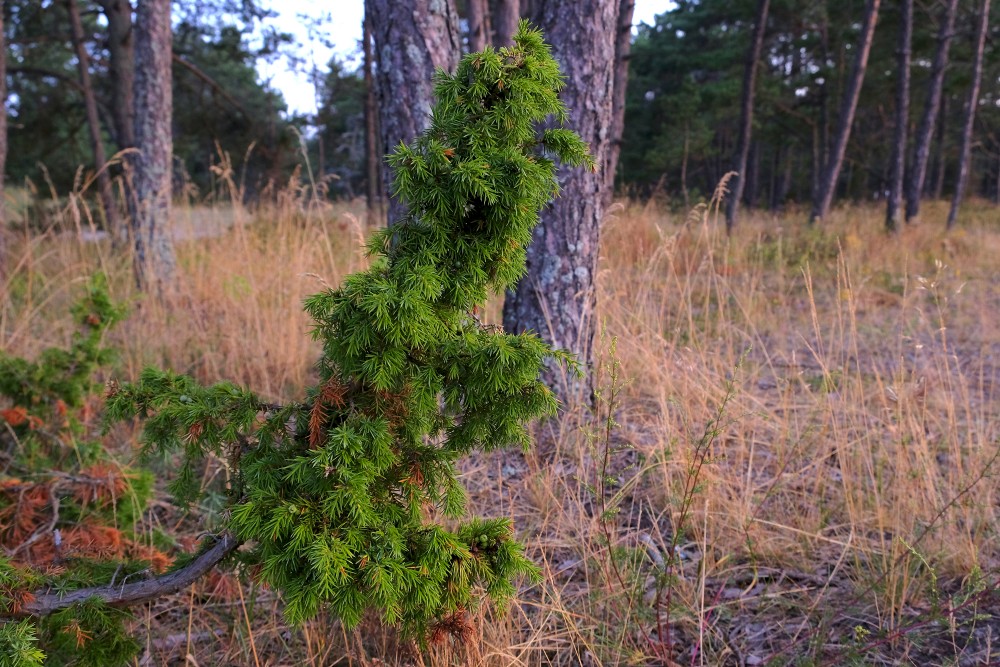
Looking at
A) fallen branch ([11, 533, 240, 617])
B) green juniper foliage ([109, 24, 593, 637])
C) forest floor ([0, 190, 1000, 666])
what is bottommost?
forest floor ([0, 190, 1000, 666])

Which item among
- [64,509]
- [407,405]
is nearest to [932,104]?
[407,405]

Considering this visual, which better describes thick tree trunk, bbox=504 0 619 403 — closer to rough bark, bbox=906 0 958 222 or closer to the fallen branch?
the fallen branch

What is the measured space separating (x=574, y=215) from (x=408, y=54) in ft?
3.38

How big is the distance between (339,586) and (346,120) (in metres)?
29.9

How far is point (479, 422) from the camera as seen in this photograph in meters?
1.35

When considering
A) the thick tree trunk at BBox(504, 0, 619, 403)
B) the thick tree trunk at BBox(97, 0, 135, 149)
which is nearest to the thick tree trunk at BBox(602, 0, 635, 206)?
the thick tree trunk at BBox(504, 0, 619, 403)

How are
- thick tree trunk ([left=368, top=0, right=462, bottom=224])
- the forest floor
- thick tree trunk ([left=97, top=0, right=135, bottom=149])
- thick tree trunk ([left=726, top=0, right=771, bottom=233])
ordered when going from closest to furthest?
the forest floor
thick tree trunk ([left=368, top=0, right=462, bottom=224])
thick tree trunk ([left=97, top=0, right=135, bottom=149])
thick tree trunk ([left=726, top=0, right=771, bottom=233])

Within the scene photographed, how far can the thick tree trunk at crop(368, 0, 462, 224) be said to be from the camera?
2.84 meters

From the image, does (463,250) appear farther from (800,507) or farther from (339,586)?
(800,507)

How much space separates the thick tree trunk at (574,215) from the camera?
9.35ft

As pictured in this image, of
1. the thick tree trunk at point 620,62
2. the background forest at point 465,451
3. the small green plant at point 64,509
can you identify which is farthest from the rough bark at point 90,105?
the thick tree trunk at point 620,62

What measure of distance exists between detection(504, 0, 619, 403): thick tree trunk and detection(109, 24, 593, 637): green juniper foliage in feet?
4.93

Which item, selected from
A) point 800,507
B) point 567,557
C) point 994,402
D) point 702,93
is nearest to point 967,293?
point 994,402

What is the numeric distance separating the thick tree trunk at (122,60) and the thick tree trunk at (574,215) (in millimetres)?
6981
